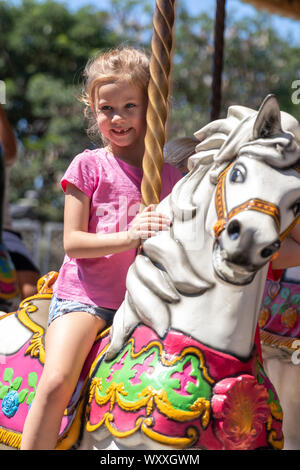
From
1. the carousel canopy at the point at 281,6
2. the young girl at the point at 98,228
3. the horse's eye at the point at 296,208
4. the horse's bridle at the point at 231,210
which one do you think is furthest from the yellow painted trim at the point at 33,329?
the carousel canopy at the point at 281,6

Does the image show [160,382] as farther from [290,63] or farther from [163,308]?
[290,63]

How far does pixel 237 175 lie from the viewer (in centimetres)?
152

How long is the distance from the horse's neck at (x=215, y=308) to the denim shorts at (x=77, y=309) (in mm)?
322

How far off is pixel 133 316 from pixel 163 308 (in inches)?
4.1

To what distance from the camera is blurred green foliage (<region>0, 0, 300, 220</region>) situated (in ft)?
51.4

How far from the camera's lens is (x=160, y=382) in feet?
5.02

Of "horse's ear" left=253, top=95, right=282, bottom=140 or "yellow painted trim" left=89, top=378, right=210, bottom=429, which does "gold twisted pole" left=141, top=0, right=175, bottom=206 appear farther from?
"yellow painted trim" left=89, top=378, right=210, bottom=429

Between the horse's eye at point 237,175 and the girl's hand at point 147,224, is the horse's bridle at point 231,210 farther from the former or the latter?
the girl's hand at point 147,224

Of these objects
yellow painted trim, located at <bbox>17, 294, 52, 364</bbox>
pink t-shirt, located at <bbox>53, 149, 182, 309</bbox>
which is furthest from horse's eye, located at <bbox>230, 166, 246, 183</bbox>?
yellow painted trim, located at <bbox>17, 294, 52, 364</bbox>

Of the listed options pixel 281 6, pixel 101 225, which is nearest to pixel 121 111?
pixel 101 225

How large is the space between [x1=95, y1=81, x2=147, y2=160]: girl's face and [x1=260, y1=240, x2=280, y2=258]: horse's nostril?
721mm

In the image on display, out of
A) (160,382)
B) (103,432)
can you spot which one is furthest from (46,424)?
(160,382)

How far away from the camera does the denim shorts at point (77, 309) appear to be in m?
1.82

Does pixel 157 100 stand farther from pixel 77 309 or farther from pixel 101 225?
pixel 77 309
